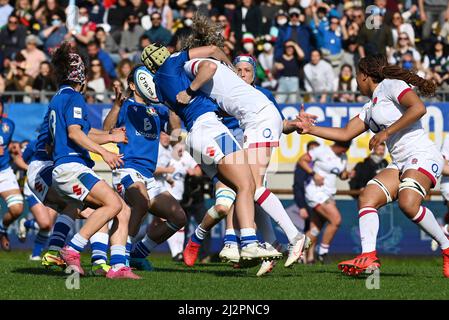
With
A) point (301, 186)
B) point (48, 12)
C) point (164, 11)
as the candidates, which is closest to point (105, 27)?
point (164, 11)

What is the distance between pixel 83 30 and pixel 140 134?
11.7 meters

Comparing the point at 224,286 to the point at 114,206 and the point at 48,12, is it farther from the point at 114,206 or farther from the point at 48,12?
the point at 48,12

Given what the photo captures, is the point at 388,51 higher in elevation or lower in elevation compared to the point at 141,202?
higher

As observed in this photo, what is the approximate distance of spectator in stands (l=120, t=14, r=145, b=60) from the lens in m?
23.2

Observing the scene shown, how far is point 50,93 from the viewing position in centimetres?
2039

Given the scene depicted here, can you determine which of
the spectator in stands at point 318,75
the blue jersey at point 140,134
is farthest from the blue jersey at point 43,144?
the spectator in stands at point 318,75

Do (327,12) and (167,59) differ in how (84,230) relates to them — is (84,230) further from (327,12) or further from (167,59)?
(327,12)

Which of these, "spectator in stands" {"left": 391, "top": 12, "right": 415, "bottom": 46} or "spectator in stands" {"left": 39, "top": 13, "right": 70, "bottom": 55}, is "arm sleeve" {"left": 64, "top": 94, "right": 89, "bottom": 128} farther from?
"spectator in stands" {"left": 39, "top": 13, "right": 70, "bottom": 55}

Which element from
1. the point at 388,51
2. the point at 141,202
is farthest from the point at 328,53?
the point at 141,202

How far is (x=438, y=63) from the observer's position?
21953 millimetres

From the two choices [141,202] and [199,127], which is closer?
[199,127]

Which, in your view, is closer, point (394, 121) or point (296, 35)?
point (394, 121)
